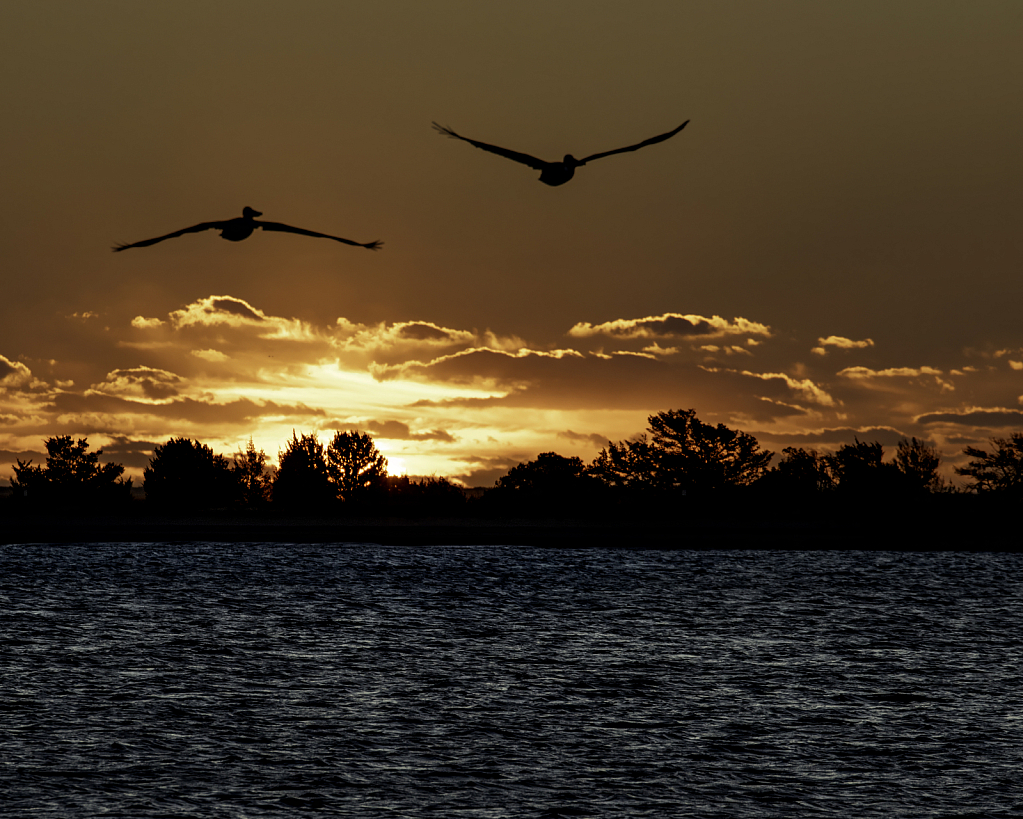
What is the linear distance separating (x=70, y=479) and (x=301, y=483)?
1168 inches

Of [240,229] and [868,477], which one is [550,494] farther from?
[240,229]

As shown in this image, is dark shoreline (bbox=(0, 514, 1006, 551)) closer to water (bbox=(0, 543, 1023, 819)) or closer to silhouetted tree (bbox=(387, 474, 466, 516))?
silhouetted tree (bbox=(387, 474, 466, 516))

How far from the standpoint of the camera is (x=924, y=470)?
87.5 meters

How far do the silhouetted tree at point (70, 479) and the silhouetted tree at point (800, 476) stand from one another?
52.5 meters

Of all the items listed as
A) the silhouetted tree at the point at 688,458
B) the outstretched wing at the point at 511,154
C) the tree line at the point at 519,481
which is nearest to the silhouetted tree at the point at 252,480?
the tree line at the point at 519,481

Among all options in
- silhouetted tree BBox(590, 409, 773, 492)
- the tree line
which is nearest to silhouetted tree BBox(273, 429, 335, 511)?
the tree line

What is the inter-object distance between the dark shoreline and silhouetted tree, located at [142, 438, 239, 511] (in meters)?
6.89

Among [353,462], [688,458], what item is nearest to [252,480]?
[353,462]

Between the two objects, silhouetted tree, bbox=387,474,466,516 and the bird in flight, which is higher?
the bird in flight

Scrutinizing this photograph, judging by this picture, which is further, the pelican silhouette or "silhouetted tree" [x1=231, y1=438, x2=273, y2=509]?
"silhouetted tree" [x1=231, y1=438, x2=273, y2=509]

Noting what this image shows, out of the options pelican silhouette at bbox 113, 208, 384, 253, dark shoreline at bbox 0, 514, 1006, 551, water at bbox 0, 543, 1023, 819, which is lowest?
water at bbox 0, 543, 1023, 819

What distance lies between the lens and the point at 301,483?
88188 mm

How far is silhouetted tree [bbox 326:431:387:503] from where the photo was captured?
94875 millimetres

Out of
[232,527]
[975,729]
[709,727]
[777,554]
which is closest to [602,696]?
[709,727]
